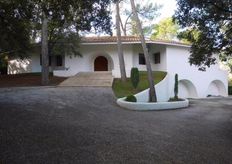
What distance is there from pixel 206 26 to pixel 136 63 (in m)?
20.4

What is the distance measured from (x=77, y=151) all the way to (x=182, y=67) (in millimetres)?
25721

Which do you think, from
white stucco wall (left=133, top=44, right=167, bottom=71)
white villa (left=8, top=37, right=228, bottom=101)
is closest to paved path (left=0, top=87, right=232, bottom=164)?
white villa (left=8, top=37, right=228, bottom=101)

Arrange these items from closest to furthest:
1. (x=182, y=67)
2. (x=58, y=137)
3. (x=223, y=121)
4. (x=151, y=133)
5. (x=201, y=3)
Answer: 1. (x=58, y=137)
2. (x=151, y=133)
3. (x=201, y=3)
4. (x=223, y=121)
5. (x=182, y=67)

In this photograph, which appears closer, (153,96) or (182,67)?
(153,96)

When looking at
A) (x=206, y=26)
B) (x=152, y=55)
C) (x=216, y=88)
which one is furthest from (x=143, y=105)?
(x=216, y=88)

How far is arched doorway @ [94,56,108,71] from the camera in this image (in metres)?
35.6

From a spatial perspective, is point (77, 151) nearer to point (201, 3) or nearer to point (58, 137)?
point (58, 137)

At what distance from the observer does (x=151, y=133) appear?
11328mm

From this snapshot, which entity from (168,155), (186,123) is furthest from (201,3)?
(168,155)

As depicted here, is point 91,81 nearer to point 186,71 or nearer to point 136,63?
point 136,63

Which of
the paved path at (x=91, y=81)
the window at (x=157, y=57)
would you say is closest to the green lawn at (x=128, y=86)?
the paved path at (x=91, y=81)

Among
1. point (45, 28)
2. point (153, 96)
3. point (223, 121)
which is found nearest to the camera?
point (223, 121)

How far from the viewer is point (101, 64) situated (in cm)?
3572

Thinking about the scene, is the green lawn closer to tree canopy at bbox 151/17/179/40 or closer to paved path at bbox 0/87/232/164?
paved path at bbox 0/87/232/164
